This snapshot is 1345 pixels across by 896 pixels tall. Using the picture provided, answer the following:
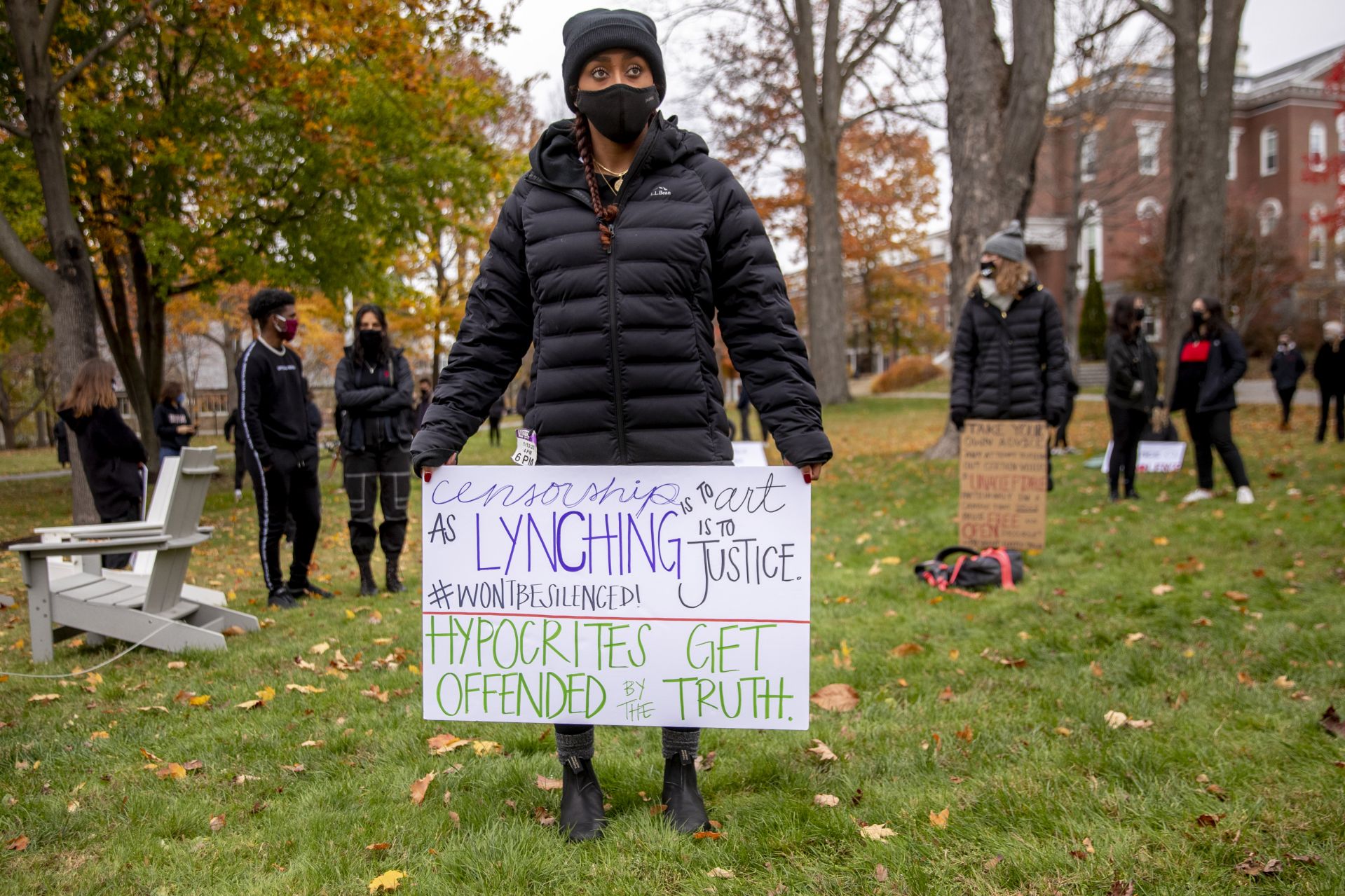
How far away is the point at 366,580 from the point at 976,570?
4417 millimetres

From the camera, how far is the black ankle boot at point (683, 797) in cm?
303

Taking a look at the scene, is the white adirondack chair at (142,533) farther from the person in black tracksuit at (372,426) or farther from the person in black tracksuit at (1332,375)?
the person in black tracksuit at (1332,375)

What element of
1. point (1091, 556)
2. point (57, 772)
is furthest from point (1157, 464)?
point (57, 772)

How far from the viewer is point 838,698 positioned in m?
4.39

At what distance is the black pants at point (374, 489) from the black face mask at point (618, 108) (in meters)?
4.65

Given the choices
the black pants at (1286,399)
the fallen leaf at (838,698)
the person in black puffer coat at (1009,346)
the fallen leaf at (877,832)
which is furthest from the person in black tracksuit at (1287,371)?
the fallen leaf at (877,832)

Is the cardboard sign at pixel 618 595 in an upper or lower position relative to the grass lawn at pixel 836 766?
upper

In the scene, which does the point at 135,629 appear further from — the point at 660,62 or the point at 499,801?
the point at 660,62

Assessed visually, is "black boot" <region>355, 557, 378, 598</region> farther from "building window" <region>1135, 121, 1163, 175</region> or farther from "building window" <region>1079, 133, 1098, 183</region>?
"building window" <region>1135, 121, 1163, 175</region>

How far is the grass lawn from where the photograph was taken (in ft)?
9.17

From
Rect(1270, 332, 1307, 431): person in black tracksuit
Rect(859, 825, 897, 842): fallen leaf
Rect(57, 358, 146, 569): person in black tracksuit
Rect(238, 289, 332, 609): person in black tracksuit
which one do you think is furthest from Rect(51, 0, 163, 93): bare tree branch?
Rect(1270, 332, 1307, 431): person in black tracksuit

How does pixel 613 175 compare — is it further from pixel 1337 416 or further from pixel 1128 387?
pixel 1337 416

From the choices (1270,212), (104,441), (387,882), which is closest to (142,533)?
(104,441)

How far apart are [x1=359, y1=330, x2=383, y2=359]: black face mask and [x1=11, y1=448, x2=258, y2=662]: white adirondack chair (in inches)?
58.2
